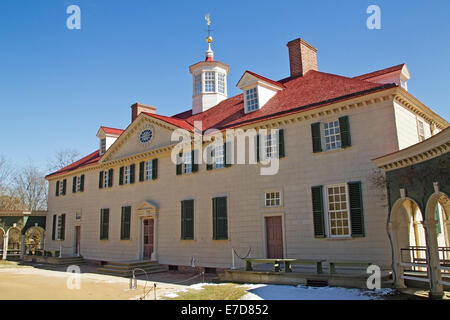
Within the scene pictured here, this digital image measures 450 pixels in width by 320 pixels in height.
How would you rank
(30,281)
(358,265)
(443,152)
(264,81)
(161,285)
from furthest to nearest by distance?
1. (264,81)
2. (30,281)
3. (161,285)
4. (358,265)
5. (443,152)

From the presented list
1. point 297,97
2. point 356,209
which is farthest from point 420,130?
point 297,97

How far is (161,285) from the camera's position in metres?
15.8

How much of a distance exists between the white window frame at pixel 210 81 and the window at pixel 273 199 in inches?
459

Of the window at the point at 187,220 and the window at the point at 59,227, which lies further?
the window at the point at 59,227

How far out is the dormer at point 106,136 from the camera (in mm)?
28344

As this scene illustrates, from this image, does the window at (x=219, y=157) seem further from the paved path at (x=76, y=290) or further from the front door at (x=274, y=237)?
the paved path at (x=76, y=290)

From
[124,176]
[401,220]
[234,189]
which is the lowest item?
[401,220]

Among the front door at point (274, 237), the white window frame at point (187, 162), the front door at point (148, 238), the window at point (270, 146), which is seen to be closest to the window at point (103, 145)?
the front door at point (148, 238)

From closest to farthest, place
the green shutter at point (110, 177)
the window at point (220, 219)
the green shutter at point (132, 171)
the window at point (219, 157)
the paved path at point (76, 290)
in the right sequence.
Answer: the paved path at point (76, 290) → the window at point (220, 219) → the window at point (219, 157) → the green shutter at point (132, 171) → the green shutter at point (110, 177)

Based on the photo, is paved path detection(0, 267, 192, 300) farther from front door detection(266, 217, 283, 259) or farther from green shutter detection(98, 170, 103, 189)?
green shutter detection(98, 170, 103, 189)

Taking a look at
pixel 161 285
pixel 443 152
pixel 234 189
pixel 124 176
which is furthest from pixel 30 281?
pixel 443 152

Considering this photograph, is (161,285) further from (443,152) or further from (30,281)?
(443,152)

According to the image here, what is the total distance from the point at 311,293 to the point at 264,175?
6.39 meters

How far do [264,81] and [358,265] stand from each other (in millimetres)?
10494
